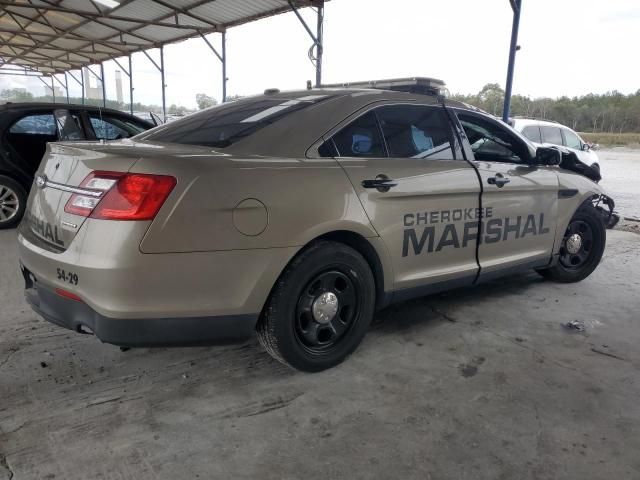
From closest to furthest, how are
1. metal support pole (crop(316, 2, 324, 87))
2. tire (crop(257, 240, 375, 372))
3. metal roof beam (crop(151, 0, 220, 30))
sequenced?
tire (crop(257, 240, 375, 372)) < metal support pole (crop(316, 2, 324, 87)) < metal roof beam (crop(151, 0, 220, 30))

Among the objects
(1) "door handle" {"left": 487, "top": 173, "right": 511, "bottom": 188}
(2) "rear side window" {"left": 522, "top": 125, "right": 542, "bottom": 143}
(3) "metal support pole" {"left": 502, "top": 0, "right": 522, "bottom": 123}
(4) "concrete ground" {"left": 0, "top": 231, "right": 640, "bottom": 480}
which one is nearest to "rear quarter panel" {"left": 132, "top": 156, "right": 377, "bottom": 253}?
(4) "concrete ground" {"left": 0, "top": 231, "right": 640, "bottom": 480}

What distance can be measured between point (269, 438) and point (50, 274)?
125 centimetres

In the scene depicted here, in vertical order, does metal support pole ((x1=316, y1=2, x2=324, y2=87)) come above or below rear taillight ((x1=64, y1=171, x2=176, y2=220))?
above

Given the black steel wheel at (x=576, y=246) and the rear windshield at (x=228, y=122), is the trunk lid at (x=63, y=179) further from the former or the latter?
the black steel wheel at (x=576, y=246)

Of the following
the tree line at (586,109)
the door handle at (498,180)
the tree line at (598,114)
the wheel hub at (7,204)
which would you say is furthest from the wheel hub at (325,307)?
the tree line at (598,114)

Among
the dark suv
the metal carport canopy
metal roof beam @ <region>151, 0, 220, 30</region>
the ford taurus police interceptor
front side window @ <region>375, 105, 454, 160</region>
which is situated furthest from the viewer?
metal roof beam @ <region>151, 0, 220, 30</region>

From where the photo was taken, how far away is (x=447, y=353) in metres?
2.98

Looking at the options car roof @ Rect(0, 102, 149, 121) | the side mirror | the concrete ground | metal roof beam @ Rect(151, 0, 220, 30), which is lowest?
the concrete ground

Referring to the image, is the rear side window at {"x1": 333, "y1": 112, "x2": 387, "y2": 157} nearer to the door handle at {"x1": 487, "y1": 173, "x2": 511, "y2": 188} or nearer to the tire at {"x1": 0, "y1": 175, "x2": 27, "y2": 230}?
the door handle at {"x1": 487, "y1": 173, "x2": 511, "y2": 188}

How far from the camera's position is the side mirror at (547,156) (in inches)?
151

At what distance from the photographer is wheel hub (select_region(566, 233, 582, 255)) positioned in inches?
171

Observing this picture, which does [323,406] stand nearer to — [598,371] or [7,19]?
[598,371]

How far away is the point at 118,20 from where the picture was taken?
14.2 metres

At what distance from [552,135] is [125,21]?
12172 millimetres
